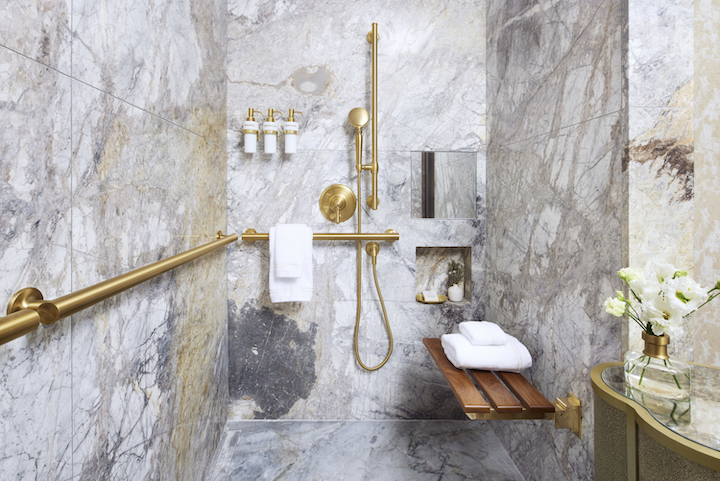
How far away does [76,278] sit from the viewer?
0.74 metres

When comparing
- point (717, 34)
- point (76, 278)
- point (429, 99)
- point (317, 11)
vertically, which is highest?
point (317, 11)

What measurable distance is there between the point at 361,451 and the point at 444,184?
131cm

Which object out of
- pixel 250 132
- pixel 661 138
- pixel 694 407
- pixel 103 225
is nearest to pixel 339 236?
pixel 250 132

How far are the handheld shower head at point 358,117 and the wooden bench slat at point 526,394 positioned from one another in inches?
47.4

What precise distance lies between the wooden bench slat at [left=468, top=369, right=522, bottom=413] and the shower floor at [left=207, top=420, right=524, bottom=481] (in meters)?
0.50

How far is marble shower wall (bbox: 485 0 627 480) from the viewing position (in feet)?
3.51

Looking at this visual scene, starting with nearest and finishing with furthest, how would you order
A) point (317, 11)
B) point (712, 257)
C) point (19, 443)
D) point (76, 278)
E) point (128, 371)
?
point (19, 443)
point (76, 278)
point (128, 371)
point (712, 257)
point (317, 11)

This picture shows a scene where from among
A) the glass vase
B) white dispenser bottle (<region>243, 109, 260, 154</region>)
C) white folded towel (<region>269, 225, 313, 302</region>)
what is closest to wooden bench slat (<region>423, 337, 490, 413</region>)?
the glass vase

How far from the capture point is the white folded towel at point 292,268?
5.51ft

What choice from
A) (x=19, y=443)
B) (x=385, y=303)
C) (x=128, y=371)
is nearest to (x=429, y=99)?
(x=385, y=303)

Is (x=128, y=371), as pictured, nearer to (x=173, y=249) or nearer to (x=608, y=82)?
(x=173, y=249)

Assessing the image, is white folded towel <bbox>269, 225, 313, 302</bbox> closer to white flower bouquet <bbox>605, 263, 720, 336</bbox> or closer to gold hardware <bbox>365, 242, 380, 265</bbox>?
gold hardware <bbox>365, 242, 380, 265</bbox>

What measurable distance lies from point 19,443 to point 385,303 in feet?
4.80

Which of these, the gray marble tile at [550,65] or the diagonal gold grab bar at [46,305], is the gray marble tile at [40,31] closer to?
the diagonal gold grab bar at [46,305]
